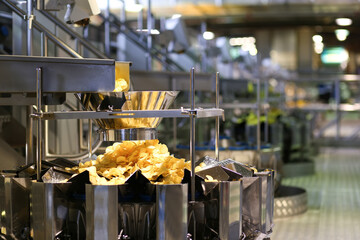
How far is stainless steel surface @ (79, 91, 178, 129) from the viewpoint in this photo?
123 inches

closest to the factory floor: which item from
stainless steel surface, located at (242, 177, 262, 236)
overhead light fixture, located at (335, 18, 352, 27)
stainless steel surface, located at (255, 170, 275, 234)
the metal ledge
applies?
stainless steel surface, located at (255, 170, 275, 234)

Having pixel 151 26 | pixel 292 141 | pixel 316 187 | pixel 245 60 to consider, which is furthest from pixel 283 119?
pixel 245 60

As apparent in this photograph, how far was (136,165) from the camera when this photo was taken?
A: 328cm

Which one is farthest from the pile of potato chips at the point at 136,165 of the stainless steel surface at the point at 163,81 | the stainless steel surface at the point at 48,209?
the stainless steel surface at the point at 163,81

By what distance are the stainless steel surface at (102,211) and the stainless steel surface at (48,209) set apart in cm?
20

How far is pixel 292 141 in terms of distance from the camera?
9.21 m

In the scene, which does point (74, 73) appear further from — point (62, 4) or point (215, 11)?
point (215, 11)

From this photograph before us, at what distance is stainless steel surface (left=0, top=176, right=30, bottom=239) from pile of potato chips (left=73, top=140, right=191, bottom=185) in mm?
311

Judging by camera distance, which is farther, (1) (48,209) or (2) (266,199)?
(2) (266,199)

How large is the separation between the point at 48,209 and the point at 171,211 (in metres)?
0.59

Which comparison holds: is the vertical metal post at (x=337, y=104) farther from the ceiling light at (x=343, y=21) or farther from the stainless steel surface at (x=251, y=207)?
the stainless steel surface at (x=251, y=207)

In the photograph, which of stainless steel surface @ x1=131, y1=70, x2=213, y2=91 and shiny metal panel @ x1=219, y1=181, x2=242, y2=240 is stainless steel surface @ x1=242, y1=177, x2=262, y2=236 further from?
stainless steel surface @ x1=131, y1=70, x2=213, y2=91

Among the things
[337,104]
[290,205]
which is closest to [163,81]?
[290,205]

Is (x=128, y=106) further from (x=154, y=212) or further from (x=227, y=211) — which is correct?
(x=227, y=211)
